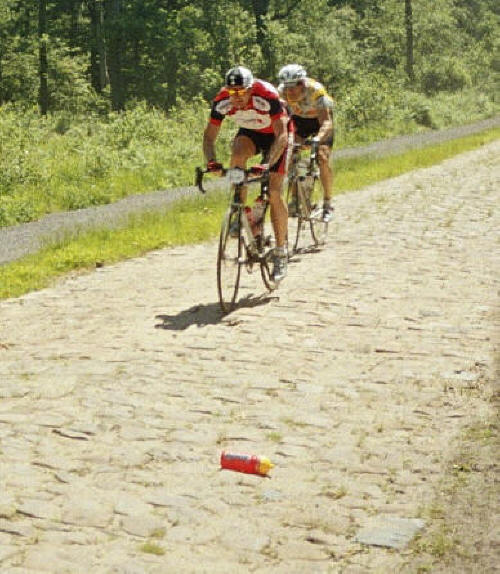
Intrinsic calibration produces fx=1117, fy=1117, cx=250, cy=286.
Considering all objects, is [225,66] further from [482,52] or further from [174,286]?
[174,286]

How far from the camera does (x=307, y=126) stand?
1431 cm

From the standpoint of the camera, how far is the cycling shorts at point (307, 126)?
14.2 meters

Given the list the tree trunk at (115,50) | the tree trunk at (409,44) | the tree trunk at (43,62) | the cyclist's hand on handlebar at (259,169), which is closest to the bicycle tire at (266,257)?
the cyclist's hand on handlebar at (259,169)

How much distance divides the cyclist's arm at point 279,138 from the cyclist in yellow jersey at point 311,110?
1903mm

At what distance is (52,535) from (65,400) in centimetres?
230

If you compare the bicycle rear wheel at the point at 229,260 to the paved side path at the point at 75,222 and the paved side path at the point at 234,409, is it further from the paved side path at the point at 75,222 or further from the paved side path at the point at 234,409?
the paved side path at the point at 75,222

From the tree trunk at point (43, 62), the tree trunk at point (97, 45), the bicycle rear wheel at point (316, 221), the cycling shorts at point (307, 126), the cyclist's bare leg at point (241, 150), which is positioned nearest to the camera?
the cyclist's bare leg at point (241, 150)

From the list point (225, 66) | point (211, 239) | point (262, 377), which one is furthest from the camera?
point (225, 66)

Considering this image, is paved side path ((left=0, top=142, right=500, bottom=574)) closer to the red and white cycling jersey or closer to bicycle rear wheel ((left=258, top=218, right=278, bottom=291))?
bicycle rear wheel ((left=258, top=218, right=278, bottom=291))

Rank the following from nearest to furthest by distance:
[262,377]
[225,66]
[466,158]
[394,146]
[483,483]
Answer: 1. [483,483]
2. [262,377]
3. [466,158]
4. [394,146]
5. [225,66]

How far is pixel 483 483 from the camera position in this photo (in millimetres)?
5887

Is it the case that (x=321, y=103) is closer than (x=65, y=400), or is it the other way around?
(x=65, y=400)

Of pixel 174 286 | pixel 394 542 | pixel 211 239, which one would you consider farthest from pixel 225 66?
pixel 394 542

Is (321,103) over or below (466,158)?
over
